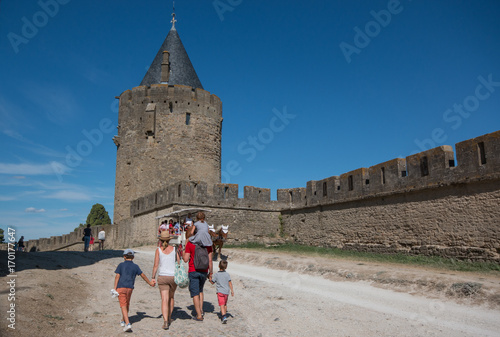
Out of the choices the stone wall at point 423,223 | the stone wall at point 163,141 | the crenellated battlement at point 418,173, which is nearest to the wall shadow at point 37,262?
the stone wall at point 423,223

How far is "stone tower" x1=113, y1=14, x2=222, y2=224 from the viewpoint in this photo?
2386 cm

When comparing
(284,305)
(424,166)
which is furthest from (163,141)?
(284,305)

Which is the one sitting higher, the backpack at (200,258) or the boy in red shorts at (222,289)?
the backpack at (200,258)

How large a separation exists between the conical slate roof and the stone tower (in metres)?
0.07

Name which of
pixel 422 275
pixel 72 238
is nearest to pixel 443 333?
pixel 422 275

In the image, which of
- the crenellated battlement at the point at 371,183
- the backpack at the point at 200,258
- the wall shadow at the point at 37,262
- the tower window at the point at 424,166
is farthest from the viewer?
the tower window at the point at 424,166

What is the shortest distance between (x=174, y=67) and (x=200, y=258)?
21.7 metres

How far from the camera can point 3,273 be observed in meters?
6.55

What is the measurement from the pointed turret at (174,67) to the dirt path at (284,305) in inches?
702

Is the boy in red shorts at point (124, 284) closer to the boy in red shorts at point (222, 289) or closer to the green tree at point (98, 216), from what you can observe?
the boy in red shorts at point (222, 289)

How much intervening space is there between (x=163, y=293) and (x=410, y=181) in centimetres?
876

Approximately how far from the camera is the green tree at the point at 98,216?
3516cm

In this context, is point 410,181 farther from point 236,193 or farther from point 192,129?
point 192,129

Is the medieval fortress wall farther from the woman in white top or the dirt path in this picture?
the woman in white top
